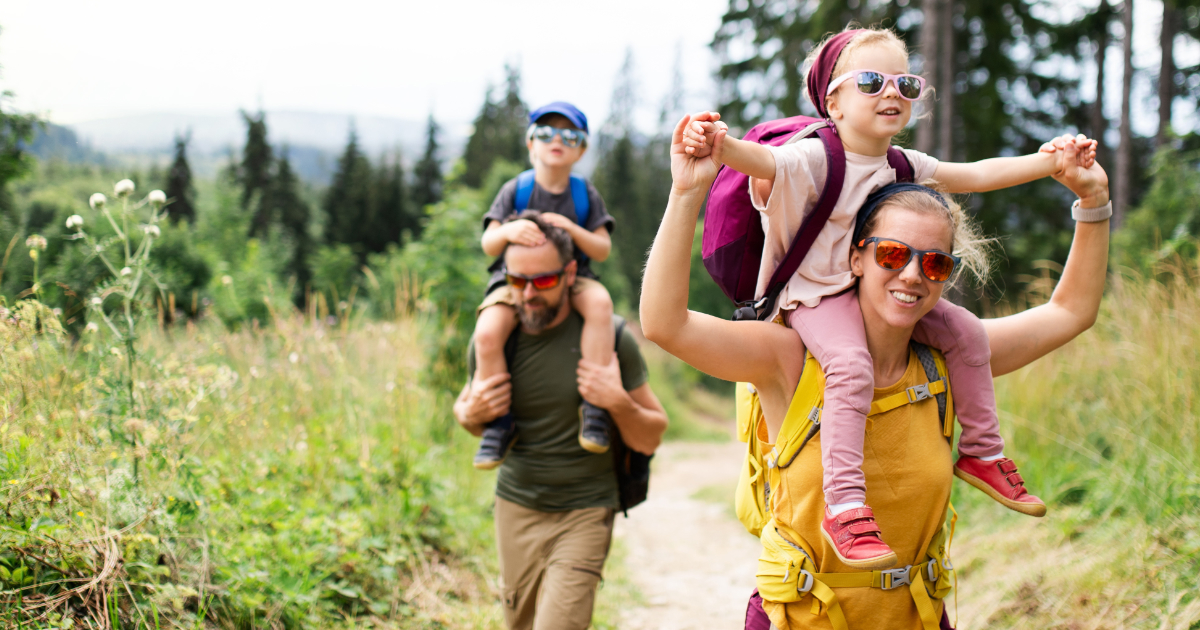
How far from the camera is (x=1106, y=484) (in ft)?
12.5

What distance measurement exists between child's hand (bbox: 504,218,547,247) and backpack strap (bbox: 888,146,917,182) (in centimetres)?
154

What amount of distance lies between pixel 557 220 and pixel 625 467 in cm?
118

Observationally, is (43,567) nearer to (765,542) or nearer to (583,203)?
(765,542)

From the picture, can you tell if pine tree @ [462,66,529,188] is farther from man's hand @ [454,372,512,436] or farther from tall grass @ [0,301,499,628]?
man's hand @ [454,372,512,436]

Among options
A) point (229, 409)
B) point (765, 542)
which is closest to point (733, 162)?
point (765, 542)

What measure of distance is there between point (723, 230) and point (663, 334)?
38cm

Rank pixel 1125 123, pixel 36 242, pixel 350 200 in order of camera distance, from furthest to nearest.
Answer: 1. pixel 350 200
2. pixel 1125 123
3. pixel 36 242

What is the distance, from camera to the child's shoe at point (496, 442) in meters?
2.96

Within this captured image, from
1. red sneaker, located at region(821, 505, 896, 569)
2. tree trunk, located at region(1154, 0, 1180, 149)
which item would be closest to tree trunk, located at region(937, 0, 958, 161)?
tree trunk, located at region(1154, 0, 1180, 149)

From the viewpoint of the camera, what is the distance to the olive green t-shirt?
3.04 m

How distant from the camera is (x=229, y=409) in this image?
11.5 feet

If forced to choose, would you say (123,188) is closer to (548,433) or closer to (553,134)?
(553,134)

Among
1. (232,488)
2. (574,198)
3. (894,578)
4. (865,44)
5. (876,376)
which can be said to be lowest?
(232,488)

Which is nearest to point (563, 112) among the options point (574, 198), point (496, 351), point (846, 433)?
point (574, 198)
